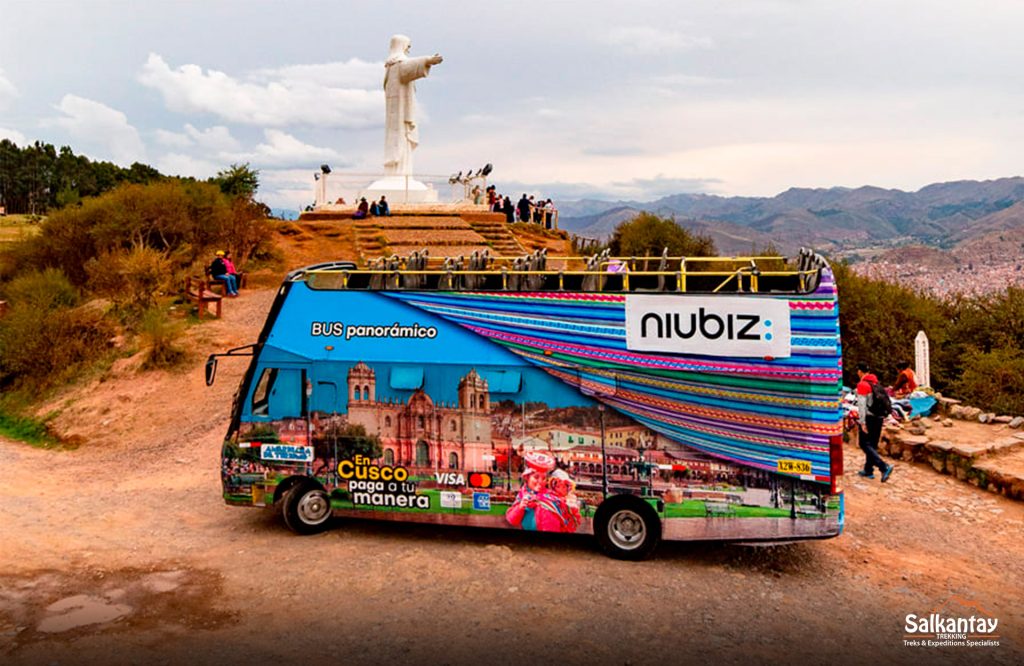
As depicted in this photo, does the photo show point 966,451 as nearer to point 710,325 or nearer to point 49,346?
point 710,325

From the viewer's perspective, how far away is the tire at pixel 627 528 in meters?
7.61

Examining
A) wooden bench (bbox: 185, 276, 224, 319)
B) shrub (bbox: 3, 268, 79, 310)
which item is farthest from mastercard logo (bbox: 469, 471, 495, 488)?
shrub (bbox: 3, 268, 79, 310)

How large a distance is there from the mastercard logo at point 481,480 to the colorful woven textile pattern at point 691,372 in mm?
1373

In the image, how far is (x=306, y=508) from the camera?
865 centimetres

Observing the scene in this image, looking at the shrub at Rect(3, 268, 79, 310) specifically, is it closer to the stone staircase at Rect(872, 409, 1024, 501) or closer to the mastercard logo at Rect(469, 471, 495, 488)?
the mastercard logo at Rect(469, 471, 495, 488)

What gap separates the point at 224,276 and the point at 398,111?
52.1 ft

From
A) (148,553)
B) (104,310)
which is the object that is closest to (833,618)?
(148,553)

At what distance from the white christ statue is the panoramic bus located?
27.9 m

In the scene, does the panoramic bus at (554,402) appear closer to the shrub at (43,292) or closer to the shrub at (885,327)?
the shrub at (885,327)

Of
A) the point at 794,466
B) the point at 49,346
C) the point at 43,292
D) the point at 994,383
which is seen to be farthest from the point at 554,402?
the point at 43,292

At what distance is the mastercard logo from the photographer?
796 centimetres

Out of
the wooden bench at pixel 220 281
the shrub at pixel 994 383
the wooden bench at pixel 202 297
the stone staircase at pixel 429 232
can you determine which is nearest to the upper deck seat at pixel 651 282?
the shrub at pixel 994 383

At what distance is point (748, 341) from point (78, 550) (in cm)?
780

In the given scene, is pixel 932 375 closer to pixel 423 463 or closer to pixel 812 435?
pixel 812 435
